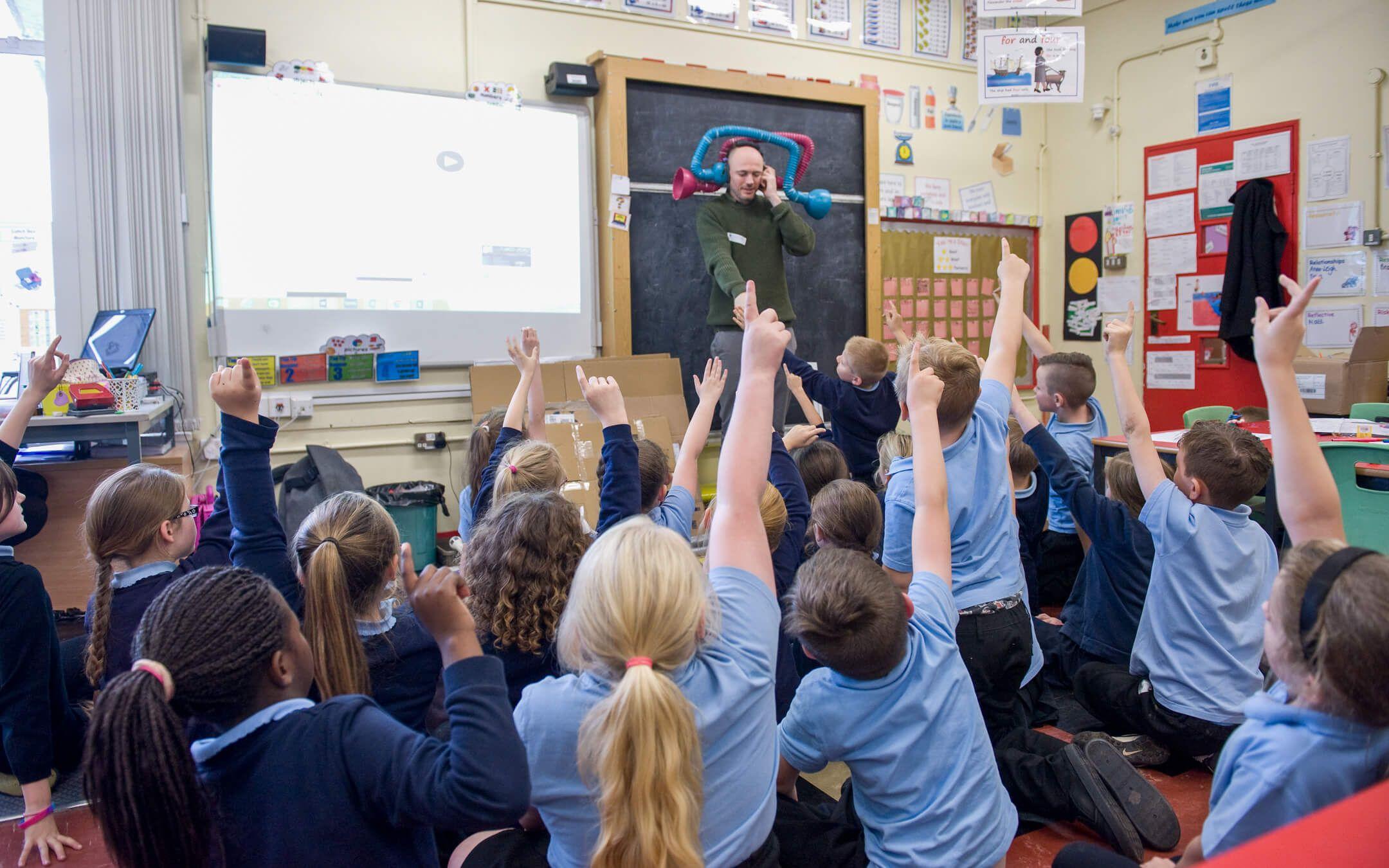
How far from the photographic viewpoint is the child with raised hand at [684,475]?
67.1 inches

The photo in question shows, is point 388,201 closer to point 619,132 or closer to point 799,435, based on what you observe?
point 619,132

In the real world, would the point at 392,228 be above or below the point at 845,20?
below

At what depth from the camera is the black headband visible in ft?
3.19

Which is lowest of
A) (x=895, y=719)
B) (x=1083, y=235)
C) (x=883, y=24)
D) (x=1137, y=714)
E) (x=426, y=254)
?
(x=1137, y=714)

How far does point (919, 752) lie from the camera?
133cm

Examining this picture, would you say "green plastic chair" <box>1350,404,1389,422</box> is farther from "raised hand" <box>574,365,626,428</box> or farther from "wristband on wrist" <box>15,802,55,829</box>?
"wristband on wrist" <box>15,802,55,829</box>

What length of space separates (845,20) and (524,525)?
4921 mm

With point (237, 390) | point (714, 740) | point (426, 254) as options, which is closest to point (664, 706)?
point (714, 740)

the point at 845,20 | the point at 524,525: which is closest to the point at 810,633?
the point at 524,525

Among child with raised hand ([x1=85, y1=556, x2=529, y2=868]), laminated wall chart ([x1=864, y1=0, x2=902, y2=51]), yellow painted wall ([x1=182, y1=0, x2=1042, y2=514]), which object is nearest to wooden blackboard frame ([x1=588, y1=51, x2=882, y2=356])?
yellow painted wall ([x1=182, y1=0, x2=1042, y2=514])

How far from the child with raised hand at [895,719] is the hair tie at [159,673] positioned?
0.78 metres

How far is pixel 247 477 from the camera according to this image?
1632 millimetres

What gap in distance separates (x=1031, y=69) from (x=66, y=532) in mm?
4772

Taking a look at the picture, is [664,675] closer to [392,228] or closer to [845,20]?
[392,228]
